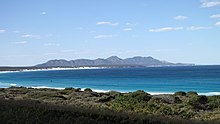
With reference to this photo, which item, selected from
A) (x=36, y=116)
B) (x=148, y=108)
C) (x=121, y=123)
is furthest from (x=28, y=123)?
(x=148, y=108)

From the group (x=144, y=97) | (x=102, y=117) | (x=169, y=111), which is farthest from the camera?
(x=144, y=97)

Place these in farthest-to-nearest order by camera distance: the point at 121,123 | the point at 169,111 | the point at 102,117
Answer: the point at 169,111
the point at 102,117
the point at 121,123

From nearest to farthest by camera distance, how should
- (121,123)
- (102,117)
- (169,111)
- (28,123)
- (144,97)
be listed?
(28,123)
(121,123)
(102,117)
(169,111)
(144,97)

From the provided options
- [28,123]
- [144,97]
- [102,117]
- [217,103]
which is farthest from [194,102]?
[28,123]

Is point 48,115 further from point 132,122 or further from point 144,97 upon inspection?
point 144,97

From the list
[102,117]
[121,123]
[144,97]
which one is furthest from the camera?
[144,97]

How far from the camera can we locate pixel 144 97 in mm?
32000

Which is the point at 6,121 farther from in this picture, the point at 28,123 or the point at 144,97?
the point at 144,97

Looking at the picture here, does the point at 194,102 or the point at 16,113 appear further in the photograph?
the point at 194,102

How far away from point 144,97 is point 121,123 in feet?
68.0

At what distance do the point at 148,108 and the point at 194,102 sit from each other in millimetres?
8951

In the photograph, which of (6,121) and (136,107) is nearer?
(6,121)

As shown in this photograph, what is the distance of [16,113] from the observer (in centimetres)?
1169

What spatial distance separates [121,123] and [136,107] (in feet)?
37.9
